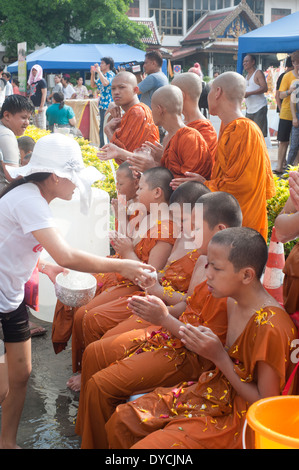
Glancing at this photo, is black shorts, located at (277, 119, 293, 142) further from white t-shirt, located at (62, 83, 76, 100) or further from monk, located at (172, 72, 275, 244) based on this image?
white t-shirt, located at (62, 83, 76, 100)

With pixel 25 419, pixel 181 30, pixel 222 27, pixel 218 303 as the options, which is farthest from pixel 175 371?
pixel 181 30

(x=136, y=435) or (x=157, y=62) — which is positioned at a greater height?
(x=157, y=62)

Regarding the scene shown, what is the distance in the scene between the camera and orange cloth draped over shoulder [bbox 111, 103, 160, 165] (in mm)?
5543

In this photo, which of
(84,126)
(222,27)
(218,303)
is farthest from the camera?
(222,27)

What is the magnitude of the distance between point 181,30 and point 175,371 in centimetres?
4576

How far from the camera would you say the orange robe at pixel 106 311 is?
3.44 meters

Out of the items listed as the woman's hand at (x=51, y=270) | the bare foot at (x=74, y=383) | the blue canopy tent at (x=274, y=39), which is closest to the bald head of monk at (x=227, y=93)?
the woman's hand at (x=51, y=270)

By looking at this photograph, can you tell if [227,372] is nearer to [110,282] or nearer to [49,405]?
[49,405]

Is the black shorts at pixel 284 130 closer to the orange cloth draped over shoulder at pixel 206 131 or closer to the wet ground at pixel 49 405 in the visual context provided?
the orange cloth draped over shoulder at pixel 206 131

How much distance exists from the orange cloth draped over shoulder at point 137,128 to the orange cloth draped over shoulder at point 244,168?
4.77 ft

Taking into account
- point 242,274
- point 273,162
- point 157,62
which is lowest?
point 273,162

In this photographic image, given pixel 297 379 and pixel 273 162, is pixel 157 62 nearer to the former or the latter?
pixel 273 162

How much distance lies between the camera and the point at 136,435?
2346 millimetres

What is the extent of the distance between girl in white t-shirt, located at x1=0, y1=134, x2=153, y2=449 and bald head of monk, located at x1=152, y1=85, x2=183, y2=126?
6.59 feet
